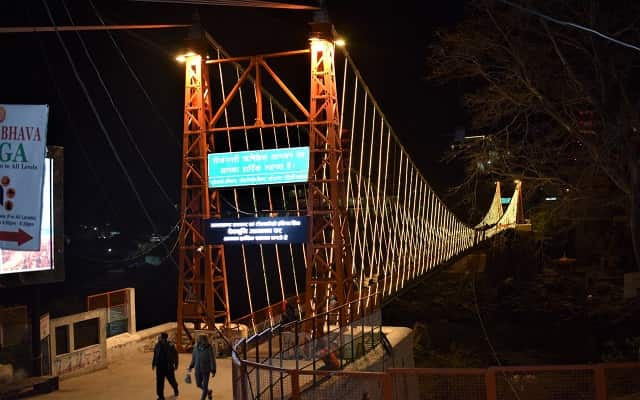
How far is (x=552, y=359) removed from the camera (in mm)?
37625

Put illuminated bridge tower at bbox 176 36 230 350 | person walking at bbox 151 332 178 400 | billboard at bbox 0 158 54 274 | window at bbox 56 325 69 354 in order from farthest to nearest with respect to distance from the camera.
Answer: illuminated bridge tower at bbox 176 36 230 350 → window at bbox 56 325 69 354 → billboard at bbox 0 158 54 274 → person walking at bbox 151 332 178 400

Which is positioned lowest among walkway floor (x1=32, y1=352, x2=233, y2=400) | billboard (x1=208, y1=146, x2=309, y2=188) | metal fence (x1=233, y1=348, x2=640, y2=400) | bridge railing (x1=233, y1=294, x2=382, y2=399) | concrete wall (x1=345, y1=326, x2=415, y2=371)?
concrete wall (x1=345, y1=326, x2=415, y2=371)

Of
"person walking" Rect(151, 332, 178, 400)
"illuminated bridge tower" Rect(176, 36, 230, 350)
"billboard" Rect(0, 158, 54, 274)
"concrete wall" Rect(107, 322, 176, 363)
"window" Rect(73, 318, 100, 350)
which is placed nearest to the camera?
"person walking" Rect(151, 332, 178, 400)

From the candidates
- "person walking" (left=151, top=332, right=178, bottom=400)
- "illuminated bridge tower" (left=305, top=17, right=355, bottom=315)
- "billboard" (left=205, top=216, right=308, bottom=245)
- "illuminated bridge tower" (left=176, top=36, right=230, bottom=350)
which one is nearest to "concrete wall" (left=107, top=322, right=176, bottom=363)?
"illuminated bridge tower" (left=176, top=36, right=230, bottom=350)

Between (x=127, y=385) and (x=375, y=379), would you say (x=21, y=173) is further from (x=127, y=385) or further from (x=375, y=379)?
(x=127, y=385)

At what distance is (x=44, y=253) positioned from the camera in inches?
503

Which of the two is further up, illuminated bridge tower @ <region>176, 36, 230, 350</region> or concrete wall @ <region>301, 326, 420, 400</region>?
illuminated bridge tower @ <region>176, 36, 230, 350</region>

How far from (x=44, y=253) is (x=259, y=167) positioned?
5.45 metres

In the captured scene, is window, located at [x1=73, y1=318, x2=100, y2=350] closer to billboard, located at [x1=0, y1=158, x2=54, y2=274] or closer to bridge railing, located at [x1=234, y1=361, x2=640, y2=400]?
billboard, located at [x1=0, y1=158, x2=54, y2=274]

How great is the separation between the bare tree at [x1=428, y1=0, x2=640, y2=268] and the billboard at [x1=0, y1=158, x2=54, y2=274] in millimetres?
7987

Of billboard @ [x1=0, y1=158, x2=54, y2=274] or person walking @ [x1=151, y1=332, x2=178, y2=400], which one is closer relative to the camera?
person walking @ [x1=151, y1=332, x2=178, y2=400]

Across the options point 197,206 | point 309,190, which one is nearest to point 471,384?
point 309,190

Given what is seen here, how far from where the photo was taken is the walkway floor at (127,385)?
40.5 ft

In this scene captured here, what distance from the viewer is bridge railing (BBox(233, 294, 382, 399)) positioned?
33.2 feet
